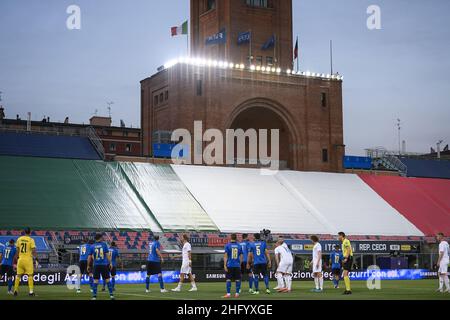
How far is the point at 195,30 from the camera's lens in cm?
7831

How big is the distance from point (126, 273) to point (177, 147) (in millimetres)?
24736

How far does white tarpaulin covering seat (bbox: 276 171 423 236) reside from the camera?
60.1 metres

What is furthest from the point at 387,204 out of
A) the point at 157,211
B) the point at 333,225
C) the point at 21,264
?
the point at 21,264

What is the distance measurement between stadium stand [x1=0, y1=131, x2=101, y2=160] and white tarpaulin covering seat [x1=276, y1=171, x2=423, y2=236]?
55.5 feet

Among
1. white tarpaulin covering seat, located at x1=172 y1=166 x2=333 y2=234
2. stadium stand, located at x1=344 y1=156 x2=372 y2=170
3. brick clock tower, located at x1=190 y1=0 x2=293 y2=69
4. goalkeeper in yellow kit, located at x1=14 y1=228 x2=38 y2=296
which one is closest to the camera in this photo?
goalkeeper in yellow kit, located at x1=14 y1=228 x2=38 y2=296

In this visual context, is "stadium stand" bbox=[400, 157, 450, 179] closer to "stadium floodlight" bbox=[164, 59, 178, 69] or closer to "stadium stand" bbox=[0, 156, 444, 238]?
"stadium stand" bbox=[0, 156, 444, 238]

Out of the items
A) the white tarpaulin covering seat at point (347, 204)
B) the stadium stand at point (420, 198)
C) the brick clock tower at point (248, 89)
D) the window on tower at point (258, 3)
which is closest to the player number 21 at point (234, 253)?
the white tarpaulin covering seat at point (347, 204)

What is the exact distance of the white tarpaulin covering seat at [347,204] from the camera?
60062mm

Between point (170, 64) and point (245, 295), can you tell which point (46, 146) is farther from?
Result: point (245, 295)

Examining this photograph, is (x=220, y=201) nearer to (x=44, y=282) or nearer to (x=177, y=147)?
(x=177, y=147)

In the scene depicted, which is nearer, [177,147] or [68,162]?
[68,162]

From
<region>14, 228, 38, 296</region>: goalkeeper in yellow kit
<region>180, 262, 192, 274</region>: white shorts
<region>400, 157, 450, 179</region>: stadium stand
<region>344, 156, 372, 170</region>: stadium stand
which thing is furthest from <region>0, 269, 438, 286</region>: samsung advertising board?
<region>400, 157, 450, 179</region>: stadium stand

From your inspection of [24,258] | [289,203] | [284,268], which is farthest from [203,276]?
[24,258]

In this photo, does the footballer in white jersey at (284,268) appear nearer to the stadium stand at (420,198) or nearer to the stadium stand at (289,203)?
the stadium stand at (289,203)
